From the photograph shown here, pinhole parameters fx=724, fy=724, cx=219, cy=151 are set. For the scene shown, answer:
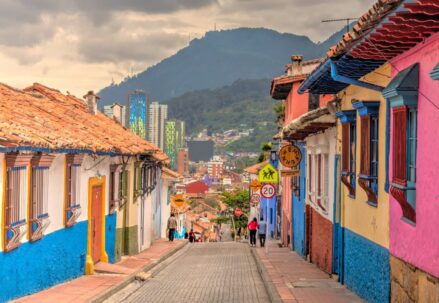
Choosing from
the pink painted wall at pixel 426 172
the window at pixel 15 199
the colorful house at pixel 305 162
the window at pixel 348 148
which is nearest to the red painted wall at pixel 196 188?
the colorful house at pixel 305 162

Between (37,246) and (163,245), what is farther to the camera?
(163,245)

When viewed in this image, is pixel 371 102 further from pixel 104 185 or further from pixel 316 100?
pixel 316 100

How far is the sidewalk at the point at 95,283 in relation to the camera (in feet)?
42.8

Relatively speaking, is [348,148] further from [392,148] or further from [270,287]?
[392,148]

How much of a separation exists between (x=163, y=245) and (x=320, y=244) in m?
12.0

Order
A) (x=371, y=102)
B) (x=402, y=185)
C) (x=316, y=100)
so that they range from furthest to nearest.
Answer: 1. (x=316, y=100)
2. (x=371, y=102)
3. (x=402, y=185)

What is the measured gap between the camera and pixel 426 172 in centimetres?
852

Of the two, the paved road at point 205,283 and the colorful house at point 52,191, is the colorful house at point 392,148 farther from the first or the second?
the colorful house at point 52,191

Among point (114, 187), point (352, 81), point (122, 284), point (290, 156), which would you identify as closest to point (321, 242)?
point (290, 156)

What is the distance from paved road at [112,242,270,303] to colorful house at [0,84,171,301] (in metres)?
1.74

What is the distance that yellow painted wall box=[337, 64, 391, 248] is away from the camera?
11.1 metres

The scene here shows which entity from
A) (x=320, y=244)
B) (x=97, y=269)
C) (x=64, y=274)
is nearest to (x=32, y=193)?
(x=64, y=274)

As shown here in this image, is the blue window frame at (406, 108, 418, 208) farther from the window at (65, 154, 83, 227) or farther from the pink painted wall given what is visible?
the window at (65, 154, 83, 227)

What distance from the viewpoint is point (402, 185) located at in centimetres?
945
